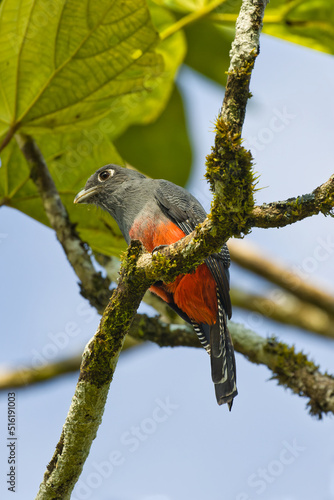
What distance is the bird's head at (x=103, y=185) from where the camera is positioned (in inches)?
190

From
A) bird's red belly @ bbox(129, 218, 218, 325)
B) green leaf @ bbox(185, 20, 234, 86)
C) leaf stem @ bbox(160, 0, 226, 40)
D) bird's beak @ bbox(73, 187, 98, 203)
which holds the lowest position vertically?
bird's red belly @ bbox(129, 218, 218, 325)

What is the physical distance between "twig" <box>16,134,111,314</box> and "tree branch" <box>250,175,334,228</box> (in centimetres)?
187

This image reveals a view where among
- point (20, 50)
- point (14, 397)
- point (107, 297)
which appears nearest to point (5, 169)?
point (20, 50)

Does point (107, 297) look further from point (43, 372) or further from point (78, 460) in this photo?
point (43, 372)

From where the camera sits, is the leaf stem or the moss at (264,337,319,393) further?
the leaf stem

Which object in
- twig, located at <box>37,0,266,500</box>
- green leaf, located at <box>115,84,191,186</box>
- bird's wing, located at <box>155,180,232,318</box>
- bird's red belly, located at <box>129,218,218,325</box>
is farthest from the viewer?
green leaf, located at <box>115,84,191,186</box>

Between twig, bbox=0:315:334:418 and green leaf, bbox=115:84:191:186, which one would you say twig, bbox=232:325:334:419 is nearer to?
twig, bbox=0:315:334:418

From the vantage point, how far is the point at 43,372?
575cm

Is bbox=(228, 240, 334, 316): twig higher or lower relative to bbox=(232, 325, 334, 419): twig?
higher

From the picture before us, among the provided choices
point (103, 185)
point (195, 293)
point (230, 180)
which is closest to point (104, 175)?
point (103, 185)

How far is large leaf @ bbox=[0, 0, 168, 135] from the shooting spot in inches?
157

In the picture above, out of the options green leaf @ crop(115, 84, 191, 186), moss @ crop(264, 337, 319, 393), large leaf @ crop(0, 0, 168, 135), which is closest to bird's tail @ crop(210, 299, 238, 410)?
moss @ crop(264, 337, 319, 393)

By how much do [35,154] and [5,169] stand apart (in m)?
0.31

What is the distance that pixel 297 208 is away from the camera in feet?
8.05
